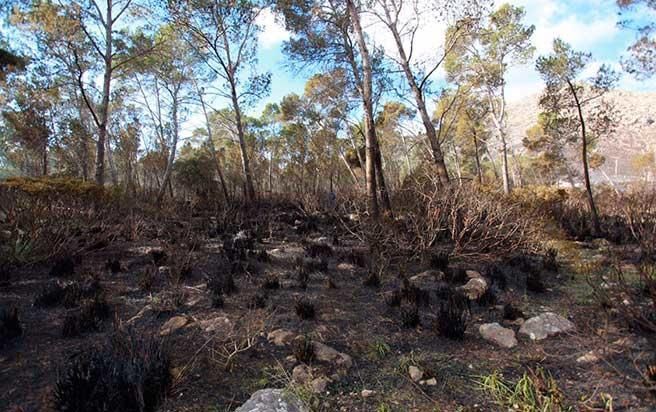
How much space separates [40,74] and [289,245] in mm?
13074

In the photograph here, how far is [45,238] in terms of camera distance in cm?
487

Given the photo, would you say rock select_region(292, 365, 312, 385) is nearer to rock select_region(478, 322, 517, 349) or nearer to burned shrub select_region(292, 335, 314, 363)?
burned shrub select_region(292, 335, 314, 363)

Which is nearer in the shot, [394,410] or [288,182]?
[394,410]

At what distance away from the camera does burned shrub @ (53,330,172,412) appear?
215cm

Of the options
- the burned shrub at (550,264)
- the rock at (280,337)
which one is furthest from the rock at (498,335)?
the burned shrub at (550,264)

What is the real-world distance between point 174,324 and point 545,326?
3.97m

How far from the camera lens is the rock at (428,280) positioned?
197 inches

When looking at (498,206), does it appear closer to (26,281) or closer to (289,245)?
(289,245)

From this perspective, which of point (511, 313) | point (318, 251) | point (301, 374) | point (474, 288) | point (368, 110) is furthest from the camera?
point (368, 110)

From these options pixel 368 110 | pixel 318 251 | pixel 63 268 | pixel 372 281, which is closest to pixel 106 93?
pixel 63 268

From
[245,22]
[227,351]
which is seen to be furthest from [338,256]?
[245,22]

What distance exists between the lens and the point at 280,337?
337 centimetres

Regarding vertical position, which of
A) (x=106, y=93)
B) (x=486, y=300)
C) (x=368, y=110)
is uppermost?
(x=106, y=93)

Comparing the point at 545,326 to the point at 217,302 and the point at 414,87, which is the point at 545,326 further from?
the point at 414,87
